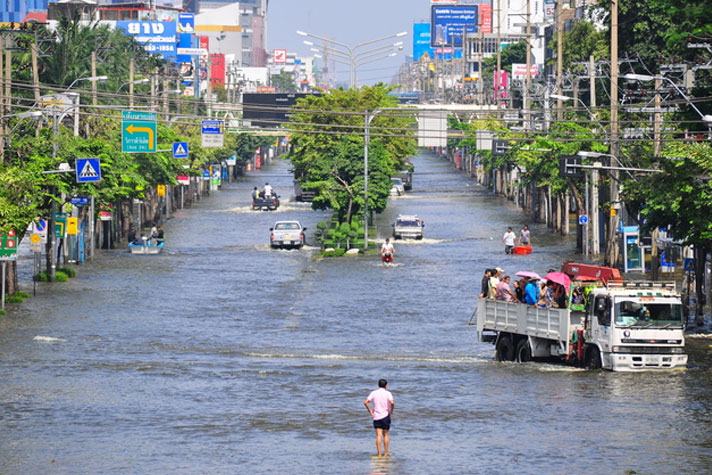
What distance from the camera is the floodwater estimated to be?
1083 inches

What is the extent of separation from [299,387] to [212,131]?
55.9m

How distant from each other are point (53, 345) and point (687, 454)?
22767 mm

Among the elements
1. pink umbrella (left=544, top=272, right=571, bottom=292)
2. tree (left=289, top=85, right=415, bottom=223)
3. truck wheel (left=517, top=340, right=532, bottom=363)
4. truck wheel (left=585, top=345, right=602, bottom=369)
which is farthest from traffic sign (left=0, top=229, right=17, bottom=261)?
tree (left=289, top=85, right=415, bottom=223)

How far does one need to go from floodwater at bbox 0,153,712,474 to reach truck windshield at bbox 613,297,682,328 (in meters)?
1.40

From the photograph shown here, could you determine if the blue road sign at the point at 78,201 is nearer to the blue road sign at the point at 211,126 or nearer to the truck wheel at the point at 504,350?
A: the blue road sign at the point at 211,126

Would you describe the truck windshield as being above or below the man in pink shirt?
above

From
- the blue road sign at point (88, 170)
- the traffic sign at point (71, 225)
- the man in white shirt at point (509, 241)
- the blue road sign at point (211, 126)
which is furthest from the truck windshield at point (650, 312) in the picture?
the blue road sign at point (211, 126)

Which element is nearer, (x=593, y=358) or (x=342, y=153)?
(x=593, y=358)

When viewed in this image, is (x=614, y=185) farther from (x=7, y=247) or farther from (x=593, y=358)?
(x=593, y=358)

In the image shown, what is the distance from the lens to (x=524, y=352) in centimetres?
3969

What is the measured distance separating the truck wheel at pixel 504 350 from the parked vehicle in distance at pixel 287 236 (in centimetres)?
4335

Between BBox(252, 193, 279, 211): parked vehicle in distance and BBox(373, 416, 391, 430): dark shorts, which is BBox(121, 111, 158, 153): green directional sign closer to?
BBox(252, 193, 279, 211): parked vehicle in distance

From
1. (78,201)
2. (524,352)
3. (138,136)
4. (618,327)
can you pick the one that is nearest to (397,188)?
(138,136)

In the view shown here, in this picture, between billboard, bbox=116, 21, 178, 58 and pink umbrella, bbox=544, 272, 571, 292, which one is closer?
pink umbrella, bbox=544, 272, 571, 292
